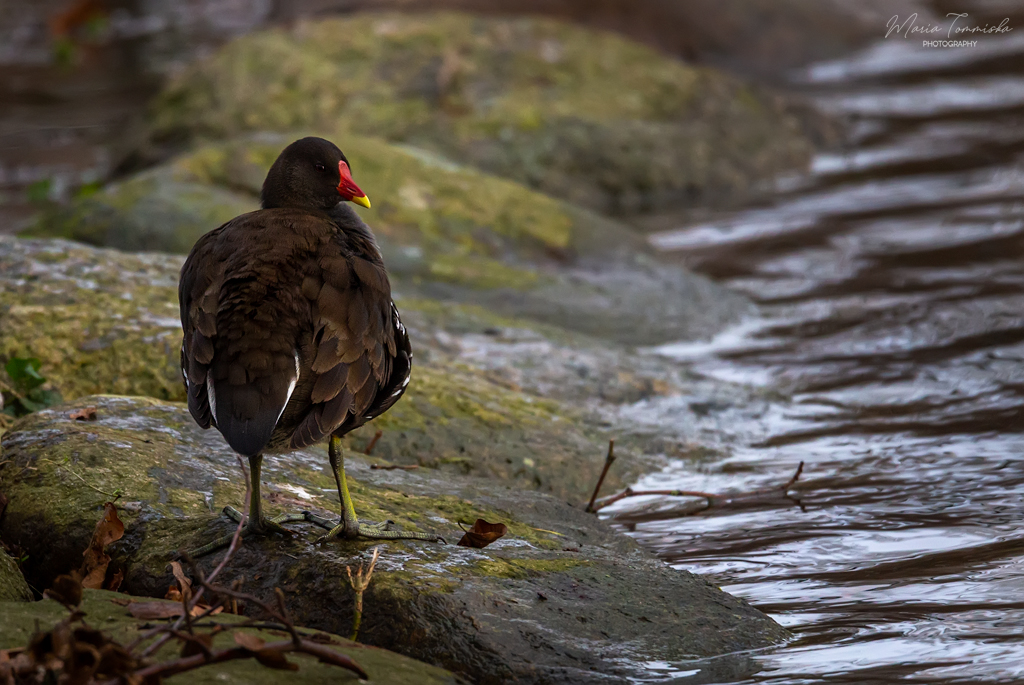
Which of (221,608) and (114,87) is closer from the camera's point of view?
(221,608)

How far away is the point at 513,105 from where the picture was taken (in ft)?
33.5

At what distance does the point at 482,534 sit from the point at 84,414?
1.42m

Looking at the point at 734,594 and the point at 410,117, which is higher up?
the point at 410,117

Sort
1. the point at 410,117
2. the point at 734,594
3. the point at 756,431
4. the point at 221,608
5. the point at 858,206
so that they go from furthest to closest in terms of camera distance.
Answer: the point at 410,117 → the point at 858,206 → the point at 756,431 → the point at 734,594 → the point at 221,608

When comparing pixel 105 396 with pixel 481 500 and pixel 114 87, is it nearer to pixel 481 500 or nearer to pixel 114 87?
pixel 481 500

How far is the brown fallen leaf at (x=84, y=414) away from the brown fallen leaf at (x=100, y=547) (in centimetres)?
58

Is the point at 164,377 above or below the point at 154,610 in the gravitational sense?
above

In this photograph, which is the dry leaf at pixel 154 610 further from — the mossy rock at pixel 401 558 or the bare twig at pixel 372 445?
the bare twig at pixel 372 445

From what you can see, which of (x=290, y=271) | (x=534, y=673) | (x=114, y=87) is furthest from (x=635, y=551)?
(x=114, y=87)

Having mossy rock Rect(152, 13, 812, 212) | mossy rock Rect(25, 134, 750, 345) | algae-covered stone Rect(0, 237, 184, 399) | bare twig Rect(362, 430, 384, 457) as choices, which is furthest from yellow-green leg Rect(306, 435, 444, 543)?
mossy rock Rect(152, 13, 812, 212)

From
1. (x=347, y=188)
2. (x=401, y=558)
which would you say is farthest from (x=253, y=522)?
(x=347, y=188)

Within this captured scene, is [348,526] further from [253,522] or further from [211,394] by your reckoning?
[211,394]

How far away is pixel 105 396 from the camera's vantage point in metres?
4.27

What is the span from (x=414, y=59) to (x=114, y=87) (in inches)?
222
